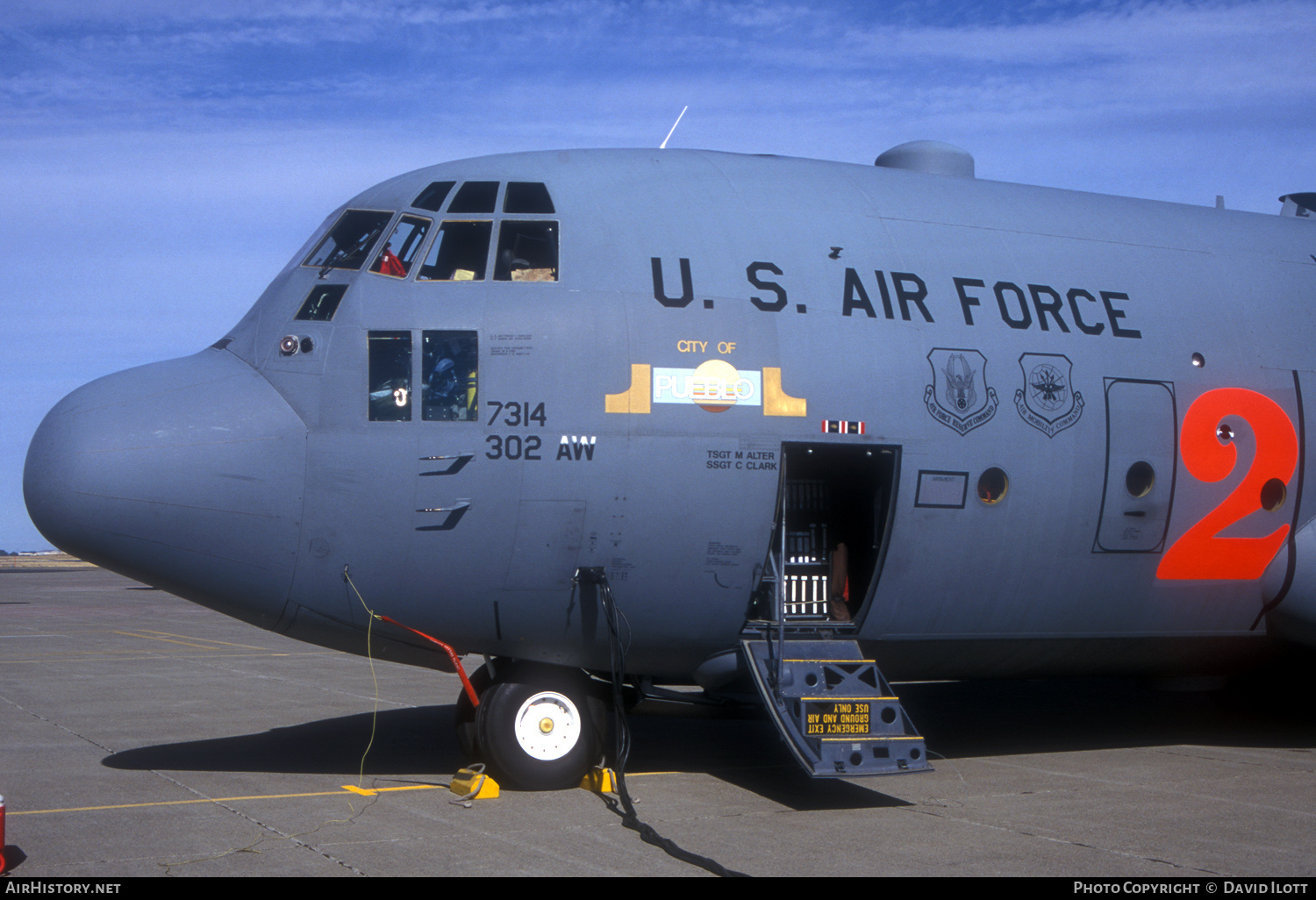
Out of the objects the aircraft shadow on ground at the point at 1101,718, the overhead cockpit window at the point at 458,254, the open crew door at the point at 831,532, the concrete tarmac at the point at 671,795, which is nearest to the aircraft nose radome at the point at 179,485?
the overhead cockpit window at the point at 458,254

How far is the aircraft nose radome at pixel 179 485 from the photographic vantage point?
924cm

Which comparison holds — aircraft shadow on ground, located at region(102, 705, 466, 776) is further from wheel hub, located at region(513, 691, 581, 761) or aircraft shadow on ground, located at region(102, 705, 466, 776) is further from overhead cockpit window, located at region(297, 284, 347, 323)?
overhead cockpit window, located at region(297, 284, 347, 323)

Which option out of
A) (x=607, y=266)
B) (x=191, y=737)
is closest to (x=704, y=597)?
(x=607, y=266)

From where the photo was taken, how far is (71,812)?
9.62m

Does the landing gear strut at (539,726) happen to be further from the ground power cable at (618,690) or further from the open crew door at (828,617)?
the open crew door at (828,617)

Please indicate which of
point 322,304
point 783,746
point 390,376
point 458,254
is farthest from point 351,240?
point 783,746

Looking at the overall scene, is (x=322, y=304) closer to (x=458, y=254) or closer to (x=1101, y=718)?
(x=458, y=254)

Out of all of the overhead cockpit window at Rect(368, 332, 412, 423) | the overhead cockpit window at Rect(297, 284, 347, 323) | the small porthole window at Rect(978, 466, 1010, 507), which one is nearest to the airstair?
the small porthole window at Rect(978, 466, 1010, 507)

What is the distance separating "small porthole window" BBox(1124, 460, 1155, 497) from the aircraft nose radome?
7.27 metres

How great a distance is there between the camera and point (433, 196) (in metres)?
10.5

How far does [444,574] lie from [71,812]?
3422mm

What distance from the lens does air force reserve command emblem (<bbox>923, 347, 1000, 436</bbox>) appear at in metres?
10.7
